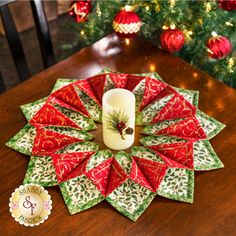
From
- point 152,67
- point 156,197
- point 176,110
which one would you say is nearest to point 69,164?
point 156,197

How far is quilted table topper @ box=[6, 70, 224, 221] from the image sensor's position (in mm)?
878

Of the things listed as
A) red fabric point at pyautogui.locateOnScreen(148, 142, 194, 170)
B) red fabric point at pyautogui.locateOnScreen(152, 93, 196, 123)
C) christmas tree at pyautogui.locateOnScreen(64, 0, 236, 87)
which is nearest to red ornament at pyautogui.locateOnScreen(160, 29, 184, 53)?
christmas tree at pyautogui.locateOnScreen(64, 0, 236, 87)

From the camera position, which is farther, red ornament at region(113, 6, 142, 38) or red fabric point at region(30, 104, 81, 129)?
red ornament at region(113, 6, 142, 38)

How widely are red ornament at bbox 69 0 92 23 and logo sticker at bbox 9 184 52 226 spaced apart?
670 millimetres

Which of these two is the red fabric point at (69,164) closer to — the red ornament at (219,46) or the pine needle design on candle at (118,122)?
the pine needle design on candle at (118,122)

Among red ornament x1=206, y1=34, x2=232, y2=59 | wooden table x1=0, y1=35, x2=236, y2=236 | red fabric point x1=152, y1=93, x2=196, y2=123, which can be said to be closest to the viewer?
wooden table x1=0, y1=35, x2=236, y2=236

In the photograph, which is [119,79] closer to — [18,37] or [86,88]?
[86,88]

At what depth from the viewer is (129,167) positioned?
92 centimetres

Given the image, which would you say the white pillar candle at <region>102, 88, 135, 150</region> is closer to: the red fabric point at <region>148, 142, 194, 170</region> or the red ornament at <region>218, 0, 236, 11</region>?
the red fabric point at <region>148, 142, 194, 170</region>

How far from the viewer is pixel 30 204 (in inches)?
33.5

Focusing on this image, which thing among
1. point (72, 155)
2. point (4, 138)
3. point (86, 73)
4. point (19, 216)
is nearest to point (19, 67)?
point (86, 73)

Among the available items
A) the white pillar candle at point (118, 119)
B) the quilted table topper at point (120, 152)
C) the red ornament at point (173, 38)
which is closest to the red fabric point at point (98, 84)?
the quilted table topper at point (120, 152)

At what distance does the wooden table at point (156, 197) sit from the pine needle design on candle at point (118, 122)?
0.17 meters

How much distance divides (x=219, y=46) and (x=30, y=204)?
27.8 inches
